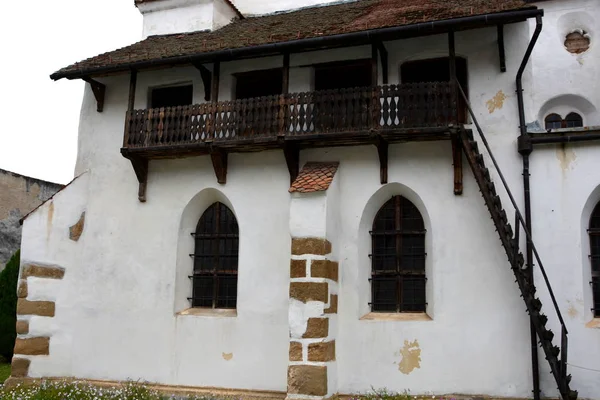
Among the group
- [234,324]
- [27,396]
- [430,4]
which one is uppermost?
[430,4]

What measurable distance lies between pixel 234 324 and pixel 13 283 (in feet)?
27.2

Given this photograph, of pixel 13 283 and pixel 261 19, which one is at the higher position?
pixel 261 19

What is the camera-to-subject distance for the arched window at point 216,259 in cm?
1241

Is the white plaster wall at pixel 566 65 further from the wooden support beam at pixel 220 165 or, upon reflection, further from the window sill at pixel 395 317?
the wooden support beam at pixel 220 165

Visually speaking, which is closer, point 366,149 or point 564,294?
point 564,294

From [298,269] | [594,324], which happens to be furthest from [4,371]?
[594,324]

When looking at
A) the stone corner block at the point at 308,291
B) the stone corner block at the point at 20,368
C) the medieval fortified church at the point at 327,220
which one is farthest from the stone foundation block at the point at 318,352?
the stone corner block at the point at 20,368

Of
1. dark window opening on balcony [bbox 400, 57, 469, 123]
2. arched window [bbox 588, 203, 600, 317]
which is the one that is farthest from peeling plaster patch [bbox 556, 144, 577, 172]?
dark window opening on balcony [bbox 400, 57, 469, 123]

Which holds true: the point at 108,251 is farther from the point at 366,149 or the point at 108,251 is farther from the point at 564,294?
the point at 564,294

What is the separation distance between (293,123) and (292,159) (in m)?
0.68

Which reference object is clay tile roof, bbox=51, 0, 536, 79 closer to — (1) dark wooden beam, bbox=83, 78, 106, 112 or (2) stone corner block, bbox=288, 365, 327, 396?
(1) dark wooden beam, bbox=83, 78, 106, 112

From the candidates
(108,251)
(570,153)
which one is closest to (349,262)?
(570,153)

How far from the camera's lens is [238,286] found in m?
11.9

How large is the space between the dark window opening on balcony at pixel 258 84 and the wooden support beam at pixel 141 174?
2.39 metres
